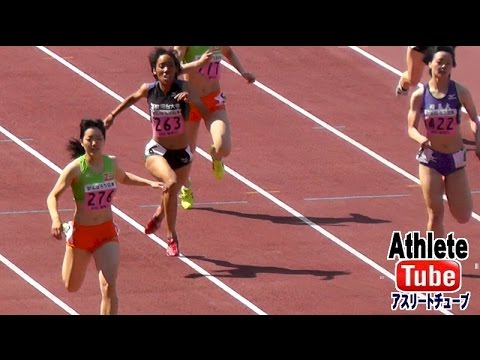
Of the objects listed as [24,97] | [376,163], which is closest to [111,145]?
[24,97]

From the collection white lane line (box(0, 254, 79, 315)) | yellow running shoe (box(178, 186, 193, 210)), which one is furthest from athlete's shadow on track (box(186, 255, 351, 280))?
yellow running shoe (box(178, 186, 193, 210))

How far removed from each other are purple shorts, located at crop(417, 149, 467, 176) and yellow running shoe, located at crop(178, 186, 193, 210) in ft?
10.5

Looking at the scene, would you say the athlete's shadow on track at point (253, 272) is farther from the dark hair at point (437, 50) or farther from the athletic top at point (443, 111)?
the dark hair at point (437, 50)

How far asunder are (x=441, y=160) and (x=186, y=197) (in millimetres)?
3420

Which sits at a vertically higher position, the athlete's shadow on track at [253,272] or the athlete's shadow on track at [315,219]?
the athlete's shadow on track at [315,219]

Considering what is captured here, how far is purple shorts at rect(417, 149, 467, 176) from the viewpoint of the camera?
58.2 ft

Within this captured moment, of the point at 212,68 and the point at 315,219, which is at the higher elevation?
the point at 212,68

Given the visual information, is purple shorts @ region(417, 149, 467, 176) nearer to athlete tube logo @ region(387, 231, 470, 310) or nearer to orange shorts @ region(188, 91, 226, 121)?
athlete tube logo @ region(387, 231, 470, 310)

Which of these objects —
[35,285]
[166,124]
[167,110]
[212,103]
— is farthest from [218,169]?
[35,285]

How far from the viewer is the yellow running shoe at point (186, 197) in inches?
781

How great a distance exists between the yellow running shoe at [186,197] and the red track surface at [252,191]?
0.34 feet

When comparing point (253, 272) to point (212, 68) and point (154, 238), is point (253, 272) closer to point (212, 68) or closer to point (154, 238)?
point (154, 238)

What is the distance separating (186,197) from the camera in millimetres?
19859

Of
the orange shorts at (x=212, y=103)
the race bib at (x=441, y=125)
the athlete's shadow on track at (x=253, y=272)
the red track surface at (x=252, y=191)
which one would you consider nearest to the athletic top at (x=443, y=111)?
the race bib at (x=441, y=125)
